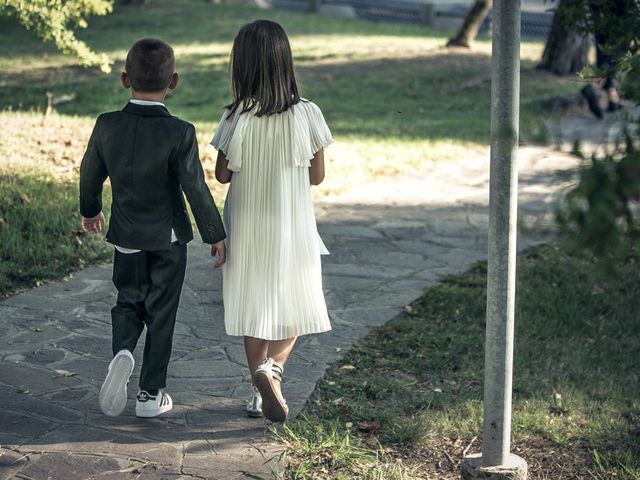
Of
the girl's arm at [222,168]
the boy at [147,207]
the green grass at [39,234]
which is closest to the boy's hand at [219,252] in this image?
the boy at [147,207]

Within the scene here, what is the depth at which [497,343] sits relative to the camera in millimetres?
3510

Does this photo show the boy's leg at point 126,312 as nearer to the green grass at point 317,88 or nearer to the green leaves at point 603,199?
the green grass at point 317,88

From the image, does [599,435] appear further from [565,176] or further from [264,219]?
[565,176]

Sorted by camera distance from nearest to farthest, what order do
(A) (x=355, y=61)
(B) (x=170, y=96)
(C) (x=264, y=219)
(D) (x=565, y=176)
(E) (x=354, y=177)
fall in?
(D) (x=565, y=176)
(C) (x=264, y=219)
(E) (x=354, y=177)
(B) (x=170, y=96)
(A) (x=355, y=61)

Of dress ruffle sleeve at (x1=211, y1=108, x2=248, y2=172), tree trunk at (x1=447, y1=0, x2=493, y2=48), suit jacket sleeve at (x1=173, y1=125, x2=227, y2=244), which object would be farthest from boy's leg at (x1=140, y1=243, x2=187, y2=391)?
tree trunk at (x1=447, y1=0, x2=493, y2=48)

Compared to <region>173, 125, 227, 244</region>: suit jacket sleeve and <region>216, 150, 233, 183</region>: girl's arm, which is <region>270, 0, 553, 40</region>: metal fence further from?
<region>173, 125, 227, 244</region>: suit jacket sleeve

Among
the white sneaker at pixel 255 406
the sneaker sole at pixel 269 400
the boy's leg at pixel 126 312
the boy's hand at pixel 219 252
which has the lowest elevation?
the white sneaker at pixel 255 406

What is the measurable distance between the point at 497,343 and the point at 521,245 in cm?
395

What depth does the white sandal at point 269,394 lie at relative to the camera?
150 inches

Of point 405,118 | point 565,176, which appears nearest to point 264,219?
point 565,176

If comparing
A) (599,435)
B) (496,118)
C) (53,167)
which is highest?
(496,118)

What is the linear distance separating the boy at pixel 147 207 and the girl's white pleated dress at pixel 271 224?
5.4 inches

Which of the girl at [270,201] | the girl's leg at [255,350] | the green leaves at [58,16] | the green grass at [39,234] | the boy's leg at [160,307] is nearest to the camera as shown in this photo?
the girl at [270,201]

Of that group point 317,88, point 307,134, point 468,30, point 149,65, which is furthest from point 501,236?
point 468,30
